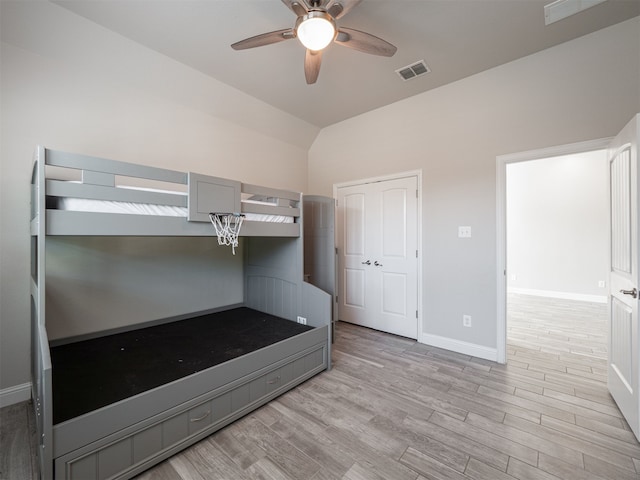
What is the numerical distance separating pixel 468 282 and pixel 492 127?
62.7 inches

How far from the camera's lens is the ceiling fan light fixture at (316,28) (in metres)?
1.54

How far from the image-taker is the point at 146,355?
6.45ft

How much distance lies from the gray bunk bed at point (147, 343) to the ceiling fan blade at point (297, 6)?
112 centimetres

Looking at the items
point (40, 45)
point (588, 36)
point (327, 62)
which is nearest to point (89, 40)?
point (40, 45)

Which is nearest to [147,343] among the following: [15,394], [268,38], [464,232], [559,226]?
[15,394]

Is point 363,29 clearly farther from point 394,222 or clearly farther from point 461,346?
point 461,346

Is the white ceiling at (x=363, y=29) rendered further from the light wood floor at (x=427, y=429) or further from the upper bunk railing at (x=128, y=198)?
the light wood floor at (x=427, y=429)

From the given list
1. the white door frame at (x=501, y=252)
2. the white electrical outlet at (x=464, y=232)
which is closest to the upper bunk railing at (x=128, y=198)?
the white electrical outlet at (x=464, y=232)

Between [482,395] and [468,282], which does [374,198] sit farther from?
[482,395]

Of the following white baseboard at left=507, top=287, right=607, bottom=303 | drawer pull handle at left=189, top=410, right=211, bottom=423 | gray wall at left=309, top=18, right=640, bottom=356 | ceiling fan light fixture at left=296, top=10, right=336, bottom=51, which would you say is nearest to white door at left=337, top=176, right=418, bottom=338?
gray wall at left=309, top=18, right=640, bottom=356

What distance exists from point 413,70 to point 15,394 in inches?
171

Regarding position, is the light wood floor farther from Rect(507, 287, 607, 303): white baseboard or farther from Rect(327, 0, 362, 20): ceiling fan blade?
Rect(507, 287, 607, 303): white baseboard

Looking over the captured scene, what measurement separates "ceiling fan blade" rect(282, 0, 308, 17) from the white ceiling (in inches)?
19.3

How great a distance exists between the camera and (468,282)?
2824 millimetres
